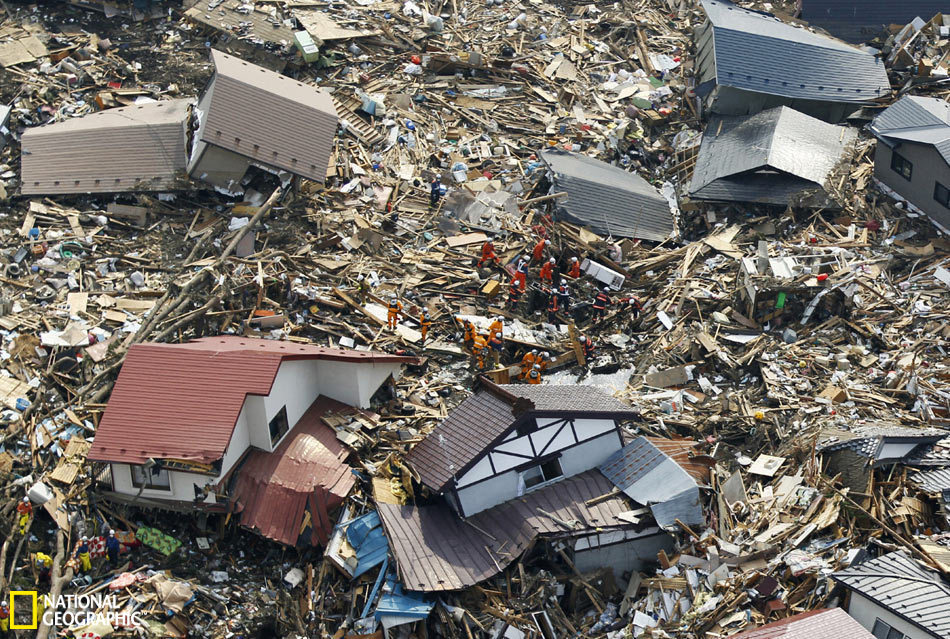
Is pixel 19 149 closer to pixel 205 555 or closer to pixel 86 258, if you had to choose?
pixel 86 258

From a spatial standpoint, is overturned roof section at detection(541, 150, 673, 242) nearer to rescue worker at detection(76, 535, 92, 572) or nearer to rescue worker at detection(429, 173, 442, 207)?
rescue worker at detection(429, 173, 442, 207)

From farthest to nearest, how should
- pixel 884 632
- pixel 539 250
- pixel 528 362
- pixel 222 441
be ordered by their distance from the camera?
pixel 539 250, pixel 528 362, pixel 222 441, pixel 884 632


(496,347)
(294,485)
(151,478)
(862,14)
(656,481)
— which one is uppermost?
(862,14)

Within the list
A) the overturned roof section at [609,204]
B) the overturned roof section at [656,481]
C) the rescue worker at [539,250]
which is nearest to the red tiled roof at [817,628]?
the overturned roof section at [656,481]

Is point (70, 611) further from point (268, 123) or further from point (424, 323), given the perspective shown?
point (268, 123)

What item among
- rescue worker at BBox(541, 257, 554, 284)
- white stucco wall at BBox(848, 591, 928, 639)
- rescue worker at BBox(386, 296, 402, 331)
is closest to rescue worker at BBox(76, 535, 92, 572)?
rescue worker at BBox(386, 296, 402, 331)

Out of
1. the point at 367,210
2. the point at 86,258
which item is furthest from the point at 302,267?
the point at 86,258

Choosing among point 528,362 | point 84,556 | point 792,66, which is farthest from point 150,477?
point 792,66
